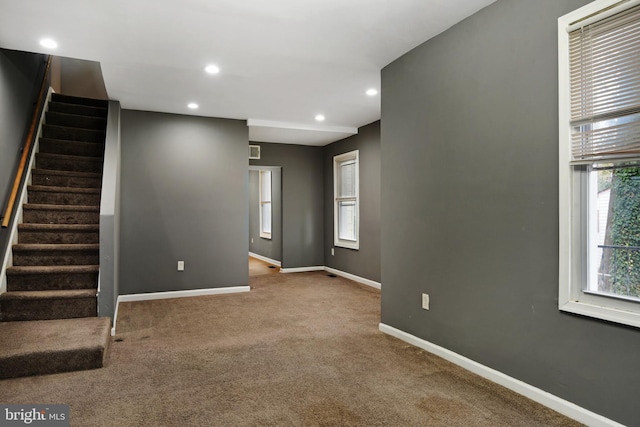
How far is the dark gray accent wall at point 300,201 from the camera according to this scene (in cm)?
719

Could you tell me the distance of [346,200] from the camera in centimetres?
682

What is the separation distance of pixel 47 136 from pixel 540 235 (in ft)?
18.4

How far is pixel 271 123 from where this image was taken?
578 cm

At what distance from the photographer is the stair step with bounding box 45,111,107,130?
518cm

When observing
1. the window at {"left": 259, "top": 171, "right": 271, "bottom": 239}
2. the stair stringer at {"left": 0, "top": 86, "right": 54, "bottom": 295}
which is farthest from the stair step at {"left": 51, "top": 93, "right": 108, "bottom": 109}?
the window at {"left": 259, "top": 171, "right": 271, "bottom": 239}

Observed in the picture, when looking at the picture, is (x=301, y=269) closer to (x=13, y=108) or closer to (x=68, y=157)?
(x=68, y=157)

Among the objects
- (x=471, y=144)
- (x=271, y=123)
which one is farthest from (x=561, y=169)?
(x=271, y=123)

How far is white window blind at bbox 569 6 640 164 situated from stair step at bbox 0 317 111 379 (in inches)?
135

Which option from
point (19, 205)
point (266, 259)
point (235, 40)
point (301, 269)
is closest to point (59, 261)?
point (19, 205)

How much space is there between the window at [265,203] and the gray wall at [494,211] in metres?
5.74

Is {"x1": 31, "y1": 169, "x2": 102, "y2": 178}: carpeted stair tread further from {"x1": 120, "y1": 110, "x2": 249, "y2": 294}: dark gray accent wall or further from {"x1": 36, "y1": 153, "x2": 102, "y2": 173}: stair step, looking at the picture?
{"x1": 120, "y1": 110, "x2": 249, "y2": 294}: dark gray accent wall

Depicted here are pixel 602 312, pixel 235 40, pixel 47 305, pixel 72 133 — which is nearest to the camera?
pixel 602 312

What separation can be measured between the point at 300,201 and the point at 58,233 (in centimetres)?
403

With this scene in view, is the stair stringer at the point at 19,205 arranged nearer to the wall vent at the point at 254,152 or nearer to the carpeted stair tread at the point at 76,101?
the carpeted stair tread at the point at 76,101
